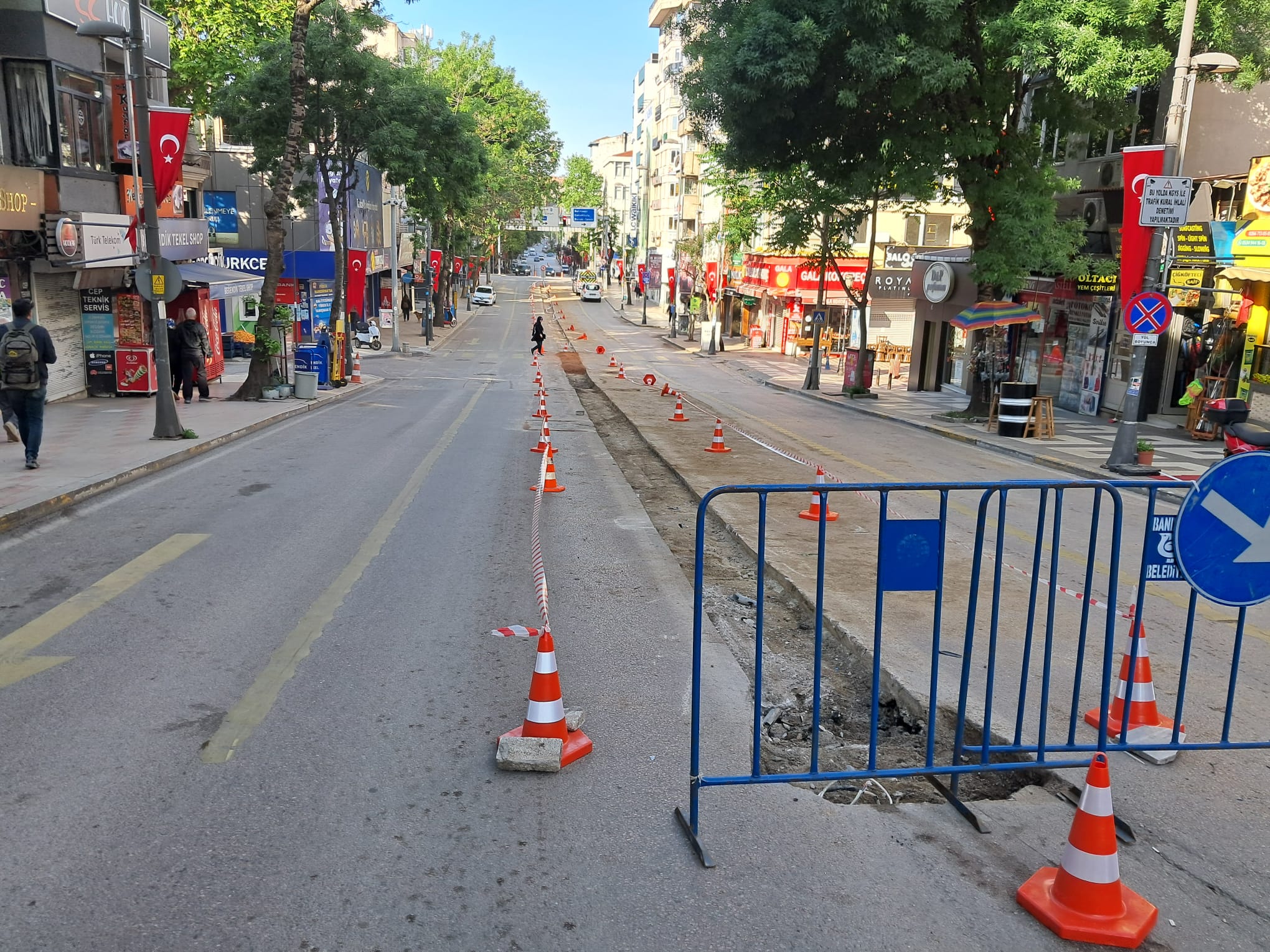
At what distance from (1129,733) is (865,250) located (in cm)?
4408

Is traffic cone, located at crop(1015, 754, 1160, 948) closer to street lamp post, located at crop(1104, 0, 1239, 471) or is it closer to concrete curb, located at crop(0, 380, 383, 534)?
concrete curb, located at crop(0, 380, 383, 534)

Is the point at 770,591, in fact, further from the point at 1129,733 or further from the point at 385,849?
the point at 385,849

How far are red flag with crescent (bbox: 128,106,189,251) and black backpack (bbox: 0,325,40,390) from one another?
15.9 ft

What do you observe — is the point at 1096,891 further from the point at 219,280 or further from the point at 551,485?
the point at 219,280

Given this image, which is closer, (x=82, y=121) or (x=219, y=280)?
(x=82, y=121)

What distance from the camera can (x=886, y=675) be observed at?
6.39 metres

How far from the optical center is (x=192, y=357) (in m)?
21.1

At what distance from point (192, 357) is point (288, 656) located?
54.8ft

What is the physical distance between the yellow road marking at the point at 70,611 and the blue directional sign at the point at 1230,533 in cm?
653

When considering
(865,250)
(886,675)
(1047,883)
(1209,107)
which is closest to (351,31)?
(1209,107)

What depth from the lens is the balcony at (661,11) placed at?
276 ft

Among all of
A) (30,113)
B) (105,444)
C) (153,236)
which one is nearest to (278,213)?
(30,113)

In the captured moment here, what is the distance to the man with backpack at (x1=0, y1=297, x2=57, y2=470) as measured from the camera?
11.8 metres

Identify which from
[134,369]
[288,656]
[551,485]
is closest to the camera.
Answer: [288,656]
